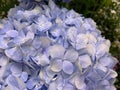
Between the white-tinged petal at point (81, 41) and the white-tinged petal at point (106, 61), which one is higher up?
the white-tinged petal at point (81, 41)

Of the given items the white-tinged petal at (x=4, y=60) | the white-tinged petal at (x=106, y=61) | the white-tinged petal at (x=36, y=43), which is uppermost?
the white-tinged petal at (x=36, y=43)

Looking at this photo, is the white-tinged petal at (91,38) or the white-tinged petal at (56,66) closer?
the white-tinged petal at (56,66)

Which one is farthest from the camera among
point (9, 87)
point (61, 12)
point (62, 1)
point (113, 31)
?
point (113, 31)

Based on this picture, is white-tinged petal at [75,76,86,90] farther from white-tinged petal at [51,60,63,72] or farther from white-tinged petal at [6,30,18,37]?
white-tinged petal at [6,30,18,37]

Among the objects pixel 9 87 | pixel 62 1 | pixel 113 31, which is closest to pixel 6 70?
pixel 9 87

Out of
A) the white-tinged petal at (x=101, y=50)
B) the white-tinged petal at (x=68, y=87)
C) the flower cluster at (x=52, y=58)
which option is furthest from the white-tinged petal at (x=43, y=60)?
the white-tinged petal at (x=101, y=50)

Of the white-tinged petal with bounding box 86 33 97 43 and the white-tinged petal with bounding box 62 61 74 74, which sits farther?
the white-tinged petal with bounding box 86 33 97 43

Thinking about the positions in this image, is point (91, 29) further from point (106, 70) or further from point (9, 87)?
point (9, 87)

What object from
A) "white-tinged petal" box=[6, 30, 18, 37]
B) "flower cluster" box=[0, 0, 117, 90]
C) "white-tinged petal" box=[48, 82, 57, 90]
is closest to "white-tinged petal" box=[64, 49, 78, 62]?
"flower cluster" box=[0, 0, 117, 90]

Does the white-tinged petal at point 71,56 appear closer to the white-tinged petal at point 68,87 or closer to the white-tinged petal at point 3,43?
the white-tinged petal at point 68,87
